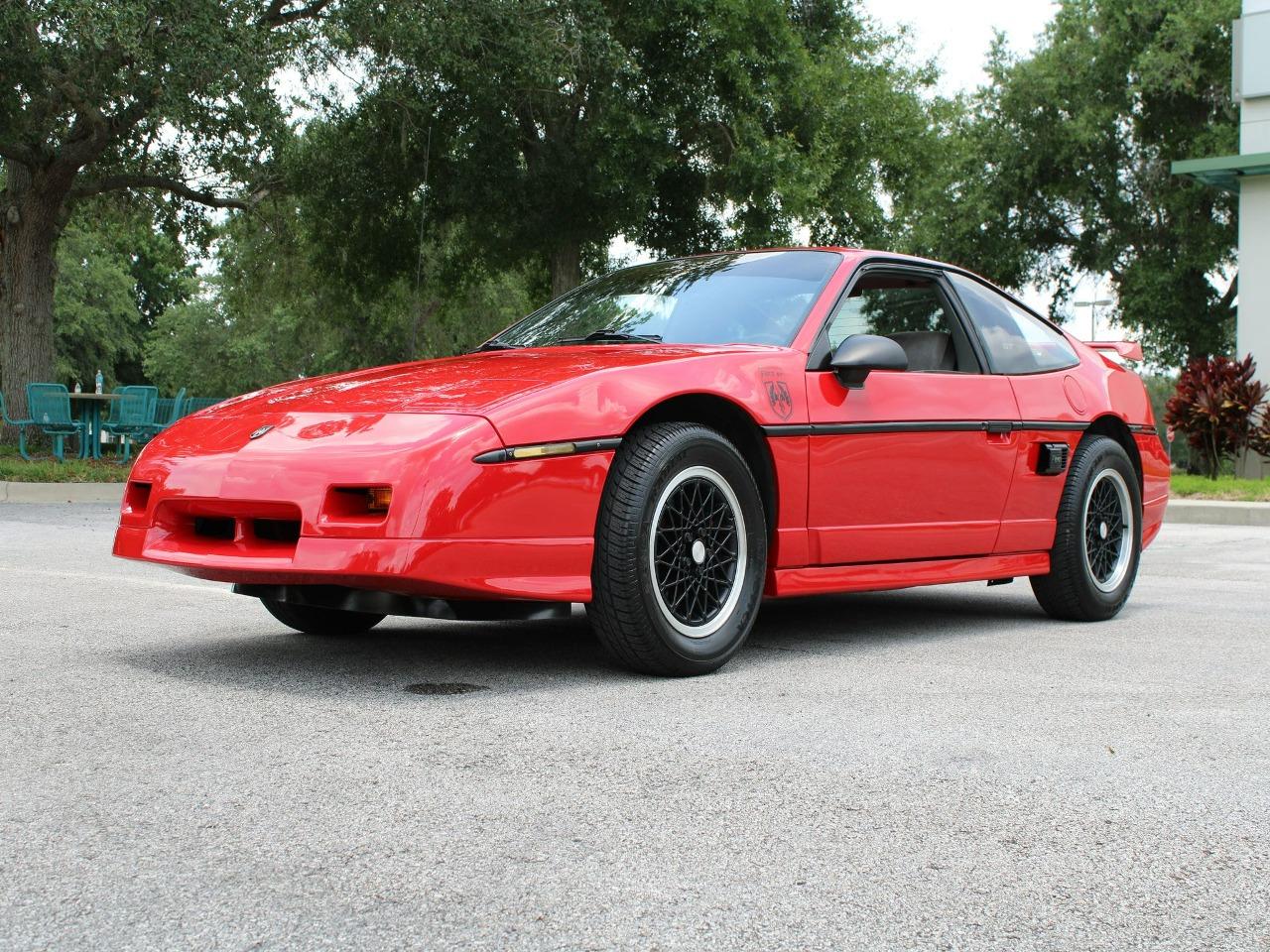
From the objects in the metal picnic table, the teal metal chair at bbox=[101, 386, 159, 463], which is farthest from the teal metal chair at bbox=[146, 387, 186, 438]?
the metal picnic table

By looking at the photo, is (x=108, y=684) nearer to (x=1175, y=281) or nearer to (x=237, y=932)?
(x=237, y=932)

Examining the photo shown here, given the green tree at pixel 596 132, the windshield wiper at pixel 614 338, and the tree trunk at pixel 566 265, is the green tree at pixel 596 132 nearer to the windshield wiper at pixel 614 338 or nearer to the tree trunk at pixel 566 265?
the tree trunk at pixel 566 265

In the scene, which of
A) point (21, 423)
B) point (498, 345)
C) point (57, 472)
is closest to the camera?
point (498, 345)

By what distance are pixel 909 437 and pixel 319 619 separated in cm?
227

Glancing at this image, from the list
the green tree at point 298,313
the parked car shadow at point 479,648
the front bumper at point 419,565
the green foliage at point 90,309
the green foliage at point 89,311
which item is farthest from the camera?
the green foliage at point 89,311

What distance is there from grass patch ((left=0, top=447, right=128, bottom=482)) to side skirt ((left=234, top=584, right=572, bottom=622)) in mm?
12015

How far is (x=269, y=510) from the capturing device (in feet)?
13.8

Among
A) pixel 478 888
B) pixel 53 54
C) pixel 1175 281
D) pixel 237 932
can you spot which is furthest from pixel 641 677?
pixel 1175 281

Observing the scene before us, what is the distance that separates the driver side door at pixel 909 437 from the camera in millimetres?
5070

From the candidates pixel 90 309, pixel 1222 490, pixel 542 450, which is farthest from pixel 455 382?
pixel 90 309

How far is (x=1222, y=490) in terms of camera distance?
55.0 feet

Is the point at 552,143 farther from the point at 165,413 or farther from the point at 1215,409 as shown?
the point at 1215,409

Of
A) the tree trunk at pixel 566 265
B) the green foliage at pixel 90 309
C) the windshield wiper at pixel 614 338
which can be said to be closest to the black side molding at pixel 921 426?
the windshield wiper at pixel 614 338

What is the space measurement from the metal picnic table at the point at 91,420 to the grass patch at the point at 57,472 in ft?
5.88
